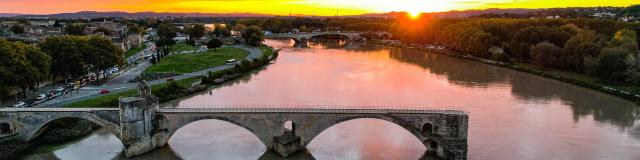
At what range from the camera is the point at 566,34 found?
53.2m

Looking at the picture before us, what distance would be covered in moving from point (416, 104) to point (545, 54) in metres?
22.6

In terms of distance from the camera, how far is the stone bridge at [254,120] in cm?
2345

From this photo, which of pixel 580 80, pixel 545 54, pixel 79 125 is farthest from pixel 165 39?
pixel 580 80

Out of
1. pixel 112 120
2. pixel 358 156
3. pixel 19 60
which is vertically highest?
pixel 19 60

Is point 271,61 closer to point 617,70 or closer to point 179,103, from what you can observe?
point 179,103

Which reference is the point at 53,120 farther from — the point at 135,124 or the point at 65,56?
the point at 65,56

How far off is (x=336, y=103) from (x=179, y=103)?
10.1 metres

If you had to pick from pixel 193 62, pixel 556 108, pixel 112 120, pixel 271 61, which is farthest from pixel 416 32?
pixel 112 120

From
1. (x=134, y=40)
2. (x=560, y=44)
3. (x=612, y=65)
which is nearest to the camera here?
(x=612, y=65)

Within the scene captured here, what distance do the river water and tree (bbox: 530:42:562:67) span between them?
123 inches

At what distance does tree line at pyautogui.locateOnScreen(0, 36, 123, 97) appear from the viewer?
2933cm

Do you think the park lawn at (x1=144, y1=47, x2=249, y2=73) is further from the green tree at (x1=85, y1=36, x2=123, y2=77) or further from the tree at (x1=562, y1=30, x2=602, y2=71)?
the tree at (x1=562, y1=30, x2=602, y2=71)

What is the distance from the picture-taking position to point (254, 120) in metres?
23.9

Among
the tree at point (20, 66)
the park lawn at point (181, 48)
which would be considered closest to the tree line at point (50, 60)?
the tree at point (20, 66)
